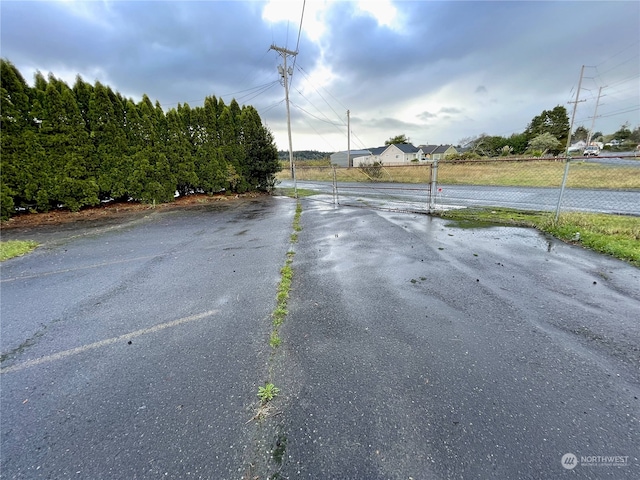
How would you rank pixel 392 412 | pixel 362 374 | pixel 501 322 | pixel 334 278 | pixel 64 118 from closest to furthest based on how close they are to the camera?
pixel 392 412 → pixel 362 374 → pixel 501 322 → pixel 334 278 → pixel 64 118

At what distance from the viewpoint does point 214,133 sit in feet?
40.8

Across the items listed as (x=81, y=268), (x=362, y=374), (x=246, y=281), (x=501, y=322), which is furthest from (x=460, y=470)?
(x=81, y=268)

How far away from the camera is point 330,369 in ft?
7.25

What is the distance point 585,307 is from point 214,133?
44.6 ft

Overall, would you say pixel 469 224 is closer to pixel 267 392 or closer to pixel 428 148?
pixel 267 392

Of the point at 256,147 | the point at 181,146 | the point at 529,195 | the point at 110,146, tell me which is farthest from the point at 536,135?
the point at 110,146

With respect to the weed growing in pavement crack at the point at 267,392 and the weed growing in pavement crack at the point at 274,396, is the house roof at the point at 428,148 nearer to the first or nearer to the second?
the weed growing in pavement crack at the point at 274,396

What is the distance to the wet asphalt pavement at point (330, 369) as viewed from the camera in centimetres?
155

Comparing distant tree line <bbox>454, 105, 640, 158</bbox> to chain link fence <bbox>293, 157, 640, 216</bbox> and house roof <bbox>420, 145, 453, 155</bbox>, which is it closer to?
house roof <bbox>420, 145, 453, 155</bbox>

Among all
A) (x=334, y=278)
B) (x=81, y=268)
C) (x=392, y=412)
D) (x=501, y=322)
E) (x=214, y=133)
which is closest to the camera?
(x=392, y=412)

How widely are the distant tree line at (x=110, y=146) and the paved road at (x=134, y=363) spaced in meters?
5.46

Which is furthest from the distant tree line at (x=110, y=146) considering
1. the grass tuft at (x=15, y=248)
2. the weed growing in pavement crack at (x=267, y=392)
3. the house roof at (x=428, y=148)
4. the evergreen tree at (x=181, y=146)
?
the house roof at (x=428, y=148)

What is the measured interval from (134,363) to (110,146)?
10.7 metres

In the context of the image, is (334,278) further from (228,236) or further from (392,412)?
(228,236)
